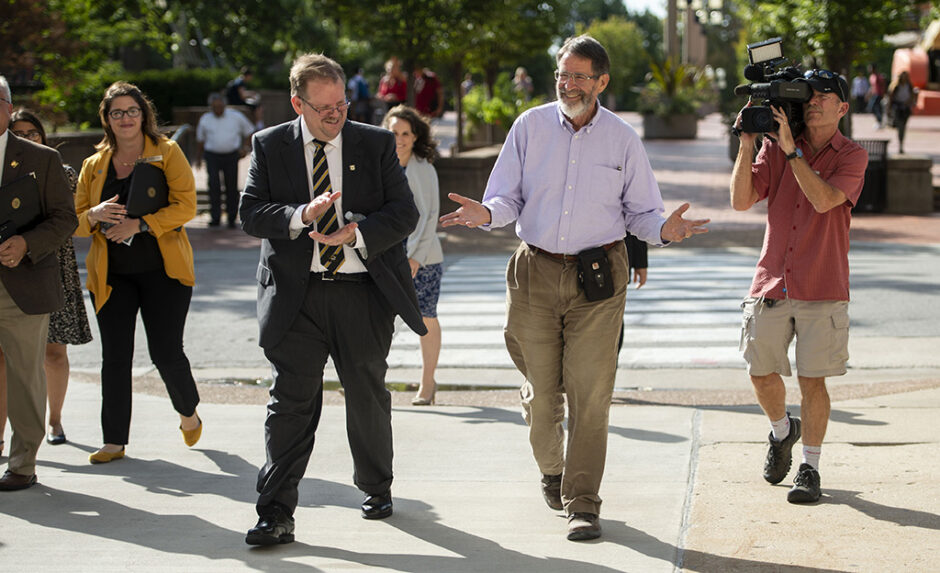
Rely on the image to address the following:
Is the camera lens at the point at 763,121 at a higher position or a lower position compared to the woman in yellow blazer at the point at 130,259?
higher

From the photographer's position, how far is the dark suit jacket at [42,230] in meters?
5.61

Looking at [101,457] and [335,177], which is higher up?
[335,177]

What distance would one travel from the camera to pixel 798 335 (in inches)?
212

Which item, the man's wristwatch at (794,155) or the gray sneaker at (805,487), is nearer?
the man's wristwatch at (794,155)

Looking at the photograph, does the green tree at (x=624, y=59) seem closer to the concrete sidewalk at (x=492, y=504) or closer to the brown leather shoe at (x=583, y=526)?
the concrete sidewalk at (x=492, y=504)

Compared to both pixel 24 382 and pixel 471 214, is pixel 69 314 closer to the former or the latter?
pixel 24 382

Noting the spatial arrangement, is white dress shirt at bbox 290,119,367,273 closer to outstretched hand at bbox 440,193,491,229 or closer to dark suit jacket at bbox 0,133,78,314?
outstretched hand at bbox 440,193,491,229

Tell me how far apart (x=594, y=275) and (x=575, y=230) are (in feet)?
0.71

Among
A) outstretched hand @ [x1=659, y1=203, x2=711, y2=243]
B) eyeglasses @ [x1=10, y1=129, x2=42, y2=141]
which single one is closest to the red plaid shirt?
outstretched hand @ [x1=659, y1=203, x2=711, y2=243]

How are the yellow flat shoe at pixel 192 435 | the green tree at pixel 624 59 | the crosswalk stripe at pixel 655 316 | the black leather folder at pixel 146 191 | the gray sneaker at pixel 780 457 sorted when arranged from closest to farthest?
the gray sneaker at pixel 780 457 < the black leather folder at pixel 146 191 < the yellow flat shoe at pixel 192 435 < the crosswalk stripe at pixel 655 316 < the green tree at pixel 624 59

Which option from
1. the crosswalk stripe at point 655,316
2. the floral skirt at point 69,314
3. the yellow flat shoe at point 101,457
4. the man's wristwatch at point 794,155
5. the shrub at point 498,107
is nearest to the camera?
the man's wristwatch at point 794,155

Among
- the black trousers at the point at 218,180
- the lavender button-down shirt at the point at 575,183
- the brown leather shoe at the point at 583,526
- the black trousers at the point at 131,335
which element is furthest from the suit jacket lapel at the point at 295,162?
the black trousers at the point at 218,180

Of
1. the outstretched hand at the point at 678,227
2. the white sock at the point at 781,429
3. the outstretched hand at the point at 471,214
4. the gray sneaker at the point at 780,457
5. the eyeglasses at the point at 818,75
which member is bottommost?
the gray sneaker at the point at 780,457

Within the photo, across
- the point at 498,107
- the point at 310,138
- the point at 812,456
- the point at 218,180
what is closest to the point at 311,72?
the point at 310,138
